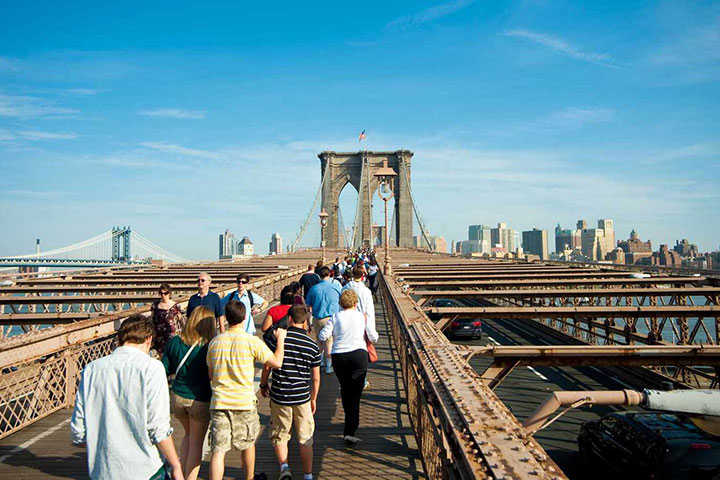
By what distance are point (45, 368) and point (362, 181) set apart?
80.5 meters

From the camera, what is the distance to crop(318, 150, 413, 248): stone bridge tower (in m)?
86.6

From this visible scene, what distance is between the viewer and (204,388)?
13.0 ft

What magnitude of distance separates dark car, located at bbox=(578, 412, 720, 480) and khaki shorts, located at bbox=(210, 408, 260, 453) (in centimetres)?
471

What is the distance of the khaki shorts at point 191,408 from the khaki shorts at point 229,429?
12cm

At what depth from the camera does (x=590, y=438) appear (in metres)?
7.27

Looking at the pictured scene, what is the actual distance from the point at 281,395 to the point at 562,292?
925 centimetres

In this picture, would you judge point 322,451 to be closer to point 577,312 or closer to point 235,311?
point 235,311

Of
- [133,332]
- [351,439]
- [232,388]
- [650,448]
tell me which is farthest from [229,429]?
[650,448]

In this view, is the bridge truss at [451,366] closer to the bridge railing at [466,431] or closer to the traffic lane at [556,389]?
the bridge railing at [466,431]

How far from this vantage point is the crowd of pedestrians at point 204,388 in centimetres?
285

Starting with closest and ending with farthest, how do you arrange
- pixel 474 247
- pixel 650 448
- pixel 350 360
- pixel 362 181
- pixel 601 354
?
1. pixel 350 360
2. pixel 601 354
3. pixel 650 448
4. pixel 362 181
5. pixel 474 247

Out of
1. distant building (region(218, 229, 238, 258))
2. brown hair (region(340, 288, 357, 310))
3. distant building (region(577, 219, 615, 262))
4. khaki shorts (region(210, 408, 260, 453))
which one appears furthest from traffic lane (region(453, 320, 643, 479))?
distant building (region(218, 229, 238, 258))

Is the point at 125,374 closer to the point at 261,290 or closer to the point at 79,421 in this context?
the point at 79,421

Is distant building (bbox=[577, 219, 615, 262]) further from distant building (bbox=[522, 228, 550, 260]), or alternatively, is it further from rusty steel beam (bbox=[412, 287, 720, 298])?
rusty steel beam (bbox=[412, 287, 720, 298])
